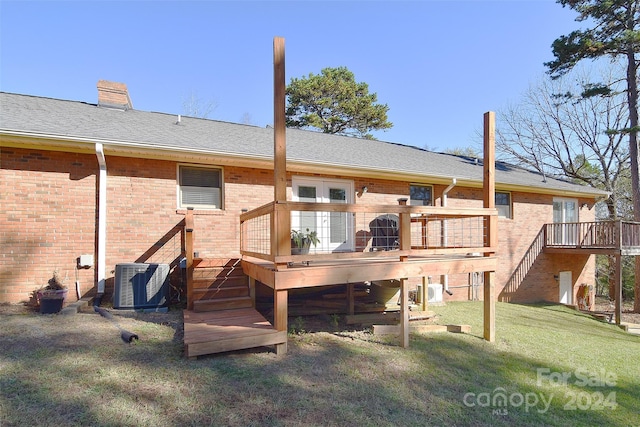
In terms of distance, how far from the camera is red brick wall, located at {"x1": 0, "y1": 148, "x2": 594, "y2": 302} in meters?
5.68

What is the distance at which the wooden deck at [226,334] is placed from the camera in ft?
12.3

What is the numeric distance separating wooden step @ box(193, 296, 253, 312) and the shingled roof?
9.74 ft

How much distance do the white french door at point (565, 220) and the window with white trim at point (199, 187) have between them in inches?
462

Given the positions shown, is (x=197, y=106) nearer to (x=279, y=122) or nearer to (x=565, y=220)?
(x=279, y=122)

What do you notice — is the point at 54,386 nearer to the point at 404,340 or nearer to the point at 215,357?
the point at 215,357

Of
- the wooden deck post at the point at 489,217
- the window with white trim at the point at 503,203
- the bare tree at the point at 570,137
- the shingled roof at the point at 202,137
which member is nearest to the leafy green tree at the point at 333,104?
the bare tree at the point at 570,137

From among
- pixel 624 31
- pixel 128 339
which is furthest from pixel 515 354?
pixel 624 31

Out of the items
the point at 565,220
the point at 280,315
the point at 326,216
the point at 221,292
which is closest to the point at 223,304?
the point at 221,292

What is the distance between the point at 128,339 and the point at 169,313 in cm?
164

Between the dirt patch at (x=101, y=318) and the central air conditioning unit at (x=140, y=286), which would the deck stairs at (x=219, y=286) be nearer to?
the dirt patch at (x=101, y=318)

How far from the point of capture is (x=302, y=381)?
3.49 metres

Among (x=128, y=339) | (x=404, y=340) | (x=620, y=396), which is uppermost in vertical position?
(x=128, y=339)

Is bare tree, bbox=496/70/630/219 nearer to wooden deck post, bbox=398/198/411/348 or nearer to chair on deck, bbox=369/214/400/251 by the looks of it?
chair on deck, bbox=369/214/400/251

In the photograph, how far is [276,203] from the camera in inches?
156
